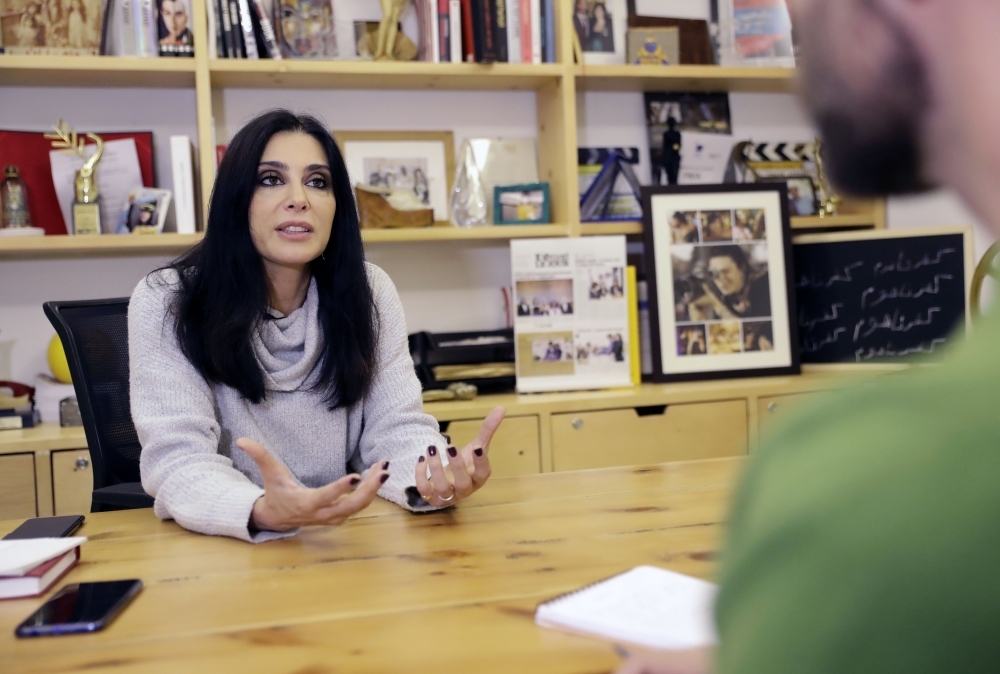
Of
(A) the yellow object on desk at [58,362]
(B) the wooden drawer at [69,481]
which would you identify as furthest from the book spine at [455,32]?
(B) the wooden drawer at [69,481]

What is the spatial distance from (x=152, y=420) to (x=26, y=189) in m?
1.49

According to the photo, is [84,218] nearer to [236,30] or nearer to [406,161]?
[236,30]

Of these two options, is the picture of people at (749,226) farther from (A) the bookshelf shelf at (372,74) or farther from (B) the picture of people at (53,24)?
(B) the picture of people at (53,24)

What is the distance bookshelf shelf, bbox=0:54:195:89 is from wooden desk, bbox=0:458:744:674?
5.03 feet

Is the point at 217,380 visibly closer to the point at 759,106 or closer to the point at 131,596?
the point at 131,596

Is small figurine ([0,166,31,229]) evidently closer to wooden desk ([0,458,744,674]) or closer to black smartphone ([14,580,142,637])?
wooden desk ([0,458,744,674])

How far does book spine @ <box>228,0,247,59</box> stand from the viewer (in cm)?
253

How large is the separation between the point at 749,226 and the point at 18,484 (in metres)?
2.20

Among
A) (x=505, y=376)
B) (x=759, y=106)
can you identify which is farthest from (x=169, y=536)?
(x=759, y=106)

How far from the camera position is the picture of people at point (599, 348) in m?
2.69

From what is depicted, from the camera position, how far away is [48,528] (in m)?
1.24

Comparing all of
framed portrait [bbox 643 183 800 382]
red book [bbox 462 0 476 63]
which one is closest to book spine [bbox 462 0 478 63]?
red book [bbox 462 0 476 63]

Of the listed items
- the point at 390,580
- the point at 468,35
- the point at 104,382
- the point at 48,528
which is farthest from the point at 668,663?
the point at 468,35

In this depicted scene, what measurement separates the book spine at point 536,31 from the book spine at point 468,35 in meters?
0.19
